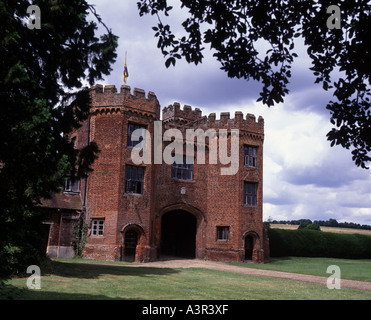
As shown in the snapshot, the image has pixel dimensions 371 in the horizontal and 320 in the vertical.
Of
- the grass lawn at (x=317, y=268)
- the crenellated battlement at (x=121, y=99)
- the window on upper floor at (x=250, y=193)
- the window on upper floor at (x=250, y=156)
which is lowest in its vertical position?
the grass lawn at (x=317, y=268)

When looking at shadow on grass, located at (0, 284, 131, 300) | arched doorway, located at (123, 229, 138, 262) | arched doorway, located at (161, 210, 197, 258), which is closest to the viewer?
shadow on grass, located at (0, 284, 131, 300)

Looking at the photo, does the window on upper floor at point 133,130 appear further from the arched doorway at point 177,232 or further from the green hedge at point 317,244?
the green hedge at point 317,244

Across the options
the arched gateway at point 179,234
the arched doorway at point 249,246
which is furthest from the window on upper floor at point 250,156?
the arched gateway at point 179,234

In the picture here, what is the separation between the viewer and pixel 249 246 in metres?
29.0

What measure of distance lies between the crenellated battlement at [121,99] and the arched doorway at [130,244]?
8.17 meters

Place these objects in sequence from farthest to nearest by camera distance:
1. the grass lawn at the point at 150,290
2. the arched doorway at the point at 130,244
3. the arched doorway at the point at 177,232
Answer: the arched doorway at the point at 177,232
the arched doorway at the point at 130,244
the grass lawn at the point at 150,290

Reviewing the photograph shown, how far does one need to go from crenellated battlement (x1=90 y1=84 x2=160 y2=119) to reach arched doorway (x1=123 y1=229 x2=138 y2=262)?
26.8 feet

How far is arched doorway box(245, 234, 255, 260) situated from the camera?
28766mm

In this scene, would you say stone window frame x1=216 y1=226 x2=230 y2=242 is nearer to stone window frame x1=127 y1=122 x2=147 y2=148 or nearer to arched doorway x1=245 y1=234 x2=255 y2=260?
arched doorway x1=245 y1=234 x2=255 y2=260

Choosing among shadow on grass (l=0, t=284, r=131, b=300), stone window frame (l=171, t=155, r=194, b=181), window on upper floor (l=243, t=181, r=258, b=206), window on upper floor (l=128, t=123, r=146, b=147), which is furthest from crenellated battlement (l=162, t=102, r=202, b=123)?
shadow on grass (l=0, t=284, r=131, b=300)

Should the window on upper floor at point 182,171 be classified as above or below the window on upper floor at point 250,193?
above

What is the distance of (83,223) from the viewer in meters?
25.0

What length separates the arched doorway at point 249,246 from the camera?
28766 mm

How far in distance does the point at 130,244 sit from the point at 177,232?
7890 mm
